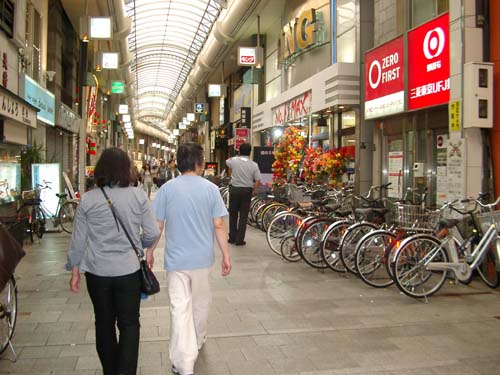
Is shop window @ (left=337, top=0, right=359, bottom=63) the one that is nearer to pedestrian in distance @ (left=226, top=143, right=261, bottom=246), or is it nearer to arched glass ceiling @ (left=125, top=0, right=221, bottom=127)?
pedestrian in distance @ (left=226, top=143, right=261, bottom=246)

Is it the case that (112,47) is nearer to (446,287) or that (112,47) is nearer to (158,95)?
(446,287)

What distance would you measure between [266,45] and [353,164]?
1073 centimetres

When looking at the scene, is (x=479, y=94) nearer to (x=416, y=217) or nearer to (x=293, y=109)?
(x=416, y=217)

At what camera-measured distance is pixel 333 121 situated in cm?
1345

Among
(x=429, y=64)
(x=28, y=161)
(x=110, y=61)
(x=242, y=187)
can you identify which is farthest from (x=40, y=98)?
(x=429, y=64)

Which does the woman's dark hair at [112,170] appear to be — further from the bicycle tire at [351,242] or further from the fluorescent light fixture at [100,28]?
the fluorescent light fixture at [100,28]

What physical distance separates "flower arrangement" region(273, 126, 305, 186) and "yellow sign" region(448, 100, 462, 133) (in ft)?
18.6

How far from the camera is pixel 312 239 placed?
7523 mm

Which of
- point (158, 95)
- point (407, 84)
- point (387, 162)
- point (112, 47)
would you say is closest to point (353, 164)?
point (387, 162)

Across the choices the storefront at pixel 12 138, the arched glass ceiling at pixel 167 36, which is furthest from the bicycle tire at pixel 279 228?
the arched glass ceiling at pixel 167 36

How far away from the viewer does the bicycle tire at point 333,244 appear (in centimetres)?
706

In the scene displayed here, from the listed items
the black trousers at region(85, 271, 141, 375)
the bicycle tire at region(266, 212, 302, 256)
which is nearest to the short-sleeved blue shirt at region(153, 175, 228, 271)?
the black trousers at region(85, 271, 141, 375)

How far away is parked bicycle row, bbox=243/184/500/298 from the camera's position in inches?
230

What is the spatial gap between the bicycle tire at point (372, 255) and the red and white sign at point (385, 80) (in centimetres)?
340
